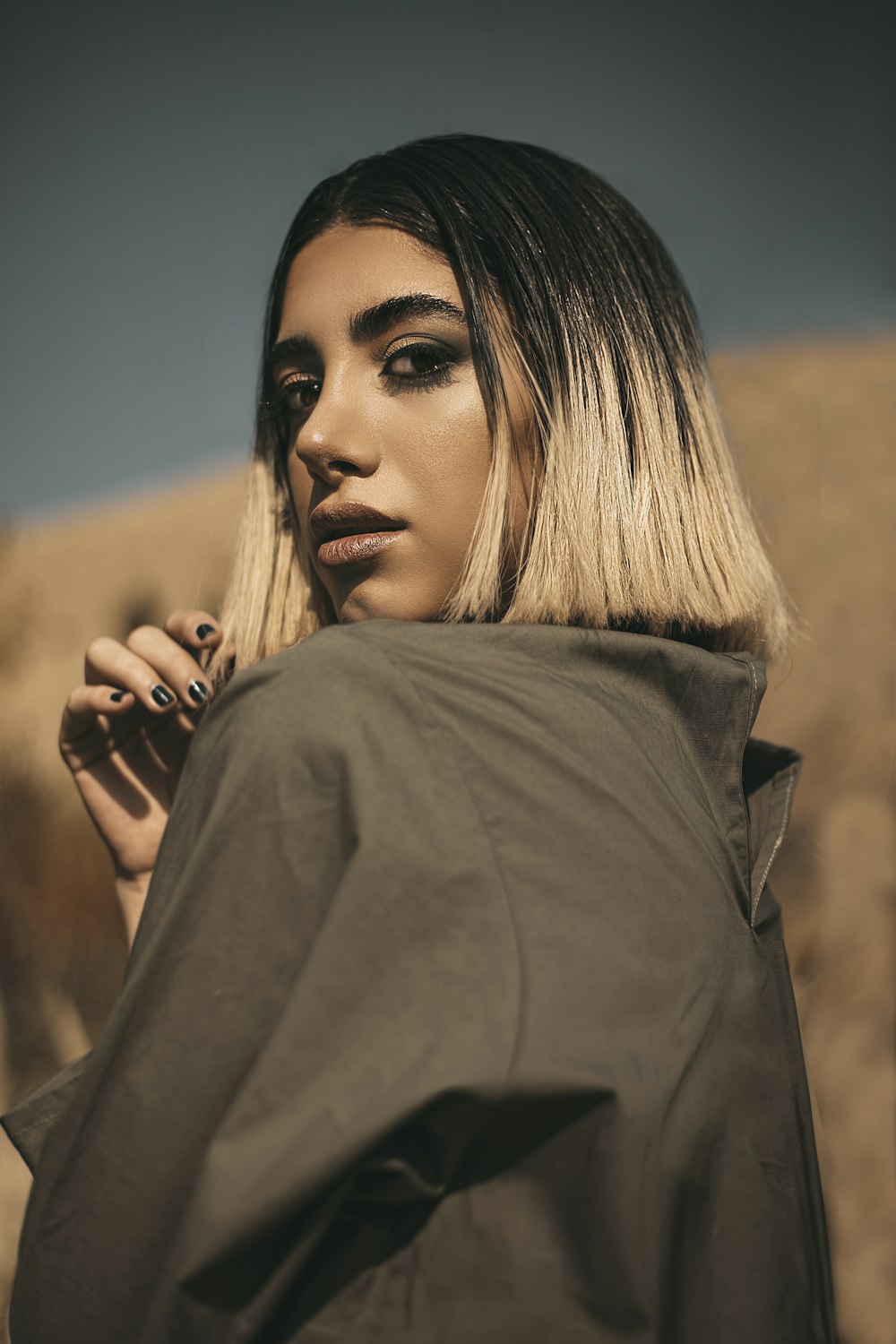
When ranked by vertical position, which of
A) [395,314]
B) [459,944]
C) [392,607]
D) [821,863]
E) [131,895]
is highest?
[395,314]

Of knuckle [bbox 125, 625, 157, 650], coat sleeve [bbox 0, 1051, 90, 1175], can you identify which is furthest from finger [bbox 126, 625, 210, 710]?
coat sleeve [bbox 0, 1051, 90, 1175]

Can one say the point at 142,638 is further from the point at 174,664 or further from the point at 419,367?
the point at 419,367

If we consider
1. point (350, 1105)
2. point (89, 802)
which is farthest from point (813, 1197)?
point (89, 802)

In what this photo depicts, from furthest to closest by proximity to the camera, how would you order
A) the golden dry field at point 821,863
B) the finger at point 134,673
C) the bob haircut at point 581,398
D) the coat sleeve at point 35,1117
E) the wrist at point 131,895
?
the golden dry field at point 821,863 → the wrist at point 131,895 → the finger at point 134,673 → the bob haircut at point 581,398 → the coat sleeve at point 35,1117

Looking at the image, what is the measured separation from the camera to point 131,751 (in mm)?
1857

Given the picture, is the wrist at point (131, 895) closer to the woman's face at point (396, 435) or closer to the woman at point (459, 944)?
the woman at point (459, 944)

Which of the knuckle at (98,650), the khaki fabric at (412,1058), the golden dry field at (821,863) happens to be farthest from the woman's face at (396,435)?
the golden dry field at (821,863)

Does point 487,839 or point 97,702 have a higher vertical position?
point 97,702

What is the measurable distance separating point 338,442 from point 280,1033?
0.80m

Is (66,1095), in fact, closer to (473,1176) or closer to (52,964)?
(473,1176)

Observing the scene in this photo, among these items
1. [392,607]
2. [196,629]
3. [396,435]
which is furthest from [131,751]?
[396,435]

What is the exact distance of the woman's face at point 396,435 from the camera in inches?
53.8

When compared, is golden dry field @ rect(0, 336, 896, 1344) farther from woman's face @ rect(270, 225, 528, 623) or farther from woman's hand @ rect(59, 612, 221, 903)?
woman's face @ rect(270, 225, 528, 623)

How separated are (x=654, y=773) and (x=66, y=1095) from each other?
79 centimetres
